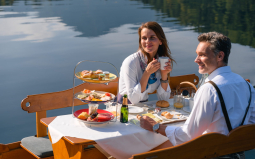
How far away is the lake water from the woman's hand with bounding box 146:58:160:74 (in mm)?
2643

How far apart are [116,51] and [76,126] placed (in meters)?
6.83

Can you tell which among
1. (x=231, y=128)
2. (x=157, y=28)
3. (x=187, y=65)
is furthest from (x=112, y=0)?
(x=231, y=128)

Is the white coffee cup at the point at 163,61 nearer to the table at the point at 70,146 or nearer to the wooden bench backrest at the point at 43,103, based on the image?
the table at the point at 70,146

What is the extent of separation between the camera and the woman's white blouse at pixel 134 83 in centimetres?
293

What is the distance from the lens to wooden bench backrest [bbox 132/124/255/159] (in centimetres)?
172

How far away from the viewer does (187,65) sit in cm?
785

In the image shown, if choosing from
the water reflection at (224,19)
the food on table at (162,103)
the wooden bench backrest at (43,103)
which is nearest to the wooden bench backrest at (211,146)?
the food on table at (162,103)

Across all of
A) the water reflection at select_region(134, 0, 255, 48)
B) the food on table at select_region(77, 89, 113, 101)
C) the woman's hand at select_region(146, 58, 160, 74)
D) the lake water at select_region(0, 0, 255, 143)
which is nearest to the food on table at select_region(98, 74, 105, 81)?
the food on table at select_region(77, 89, 113, 101)

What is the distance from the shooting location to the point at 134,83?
302 cm

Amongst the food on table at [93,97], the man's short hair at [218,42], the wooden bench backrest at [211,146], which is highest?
the man's short hair at [218,42]

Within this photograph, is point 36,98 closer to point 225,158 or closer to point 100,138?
point 100,138

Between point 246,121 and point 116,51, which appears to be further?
point 116,51

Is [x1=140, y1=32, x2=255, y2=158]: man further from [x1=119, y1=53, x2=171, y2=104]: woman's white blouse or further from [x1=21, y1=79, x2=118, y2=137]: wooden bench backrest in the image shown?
[x1=21, y1=79, x2=118, y2=137]: wooden bench backrest

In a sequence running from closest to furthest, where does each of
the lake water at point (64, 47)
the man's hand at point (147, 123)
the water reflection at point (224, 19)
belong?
1. the man's hand at point (147, 123)
2. the lake water at point (64, 47)
3. the water reflection at point (224, 19)
